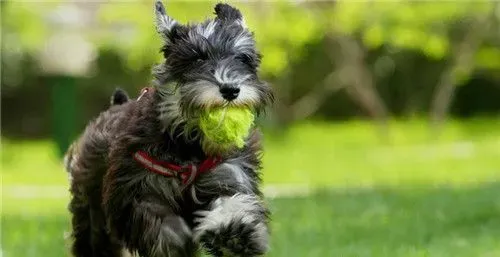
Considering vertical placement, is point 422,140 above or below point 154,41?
below

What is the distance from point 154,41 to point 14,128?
→ 8854mm

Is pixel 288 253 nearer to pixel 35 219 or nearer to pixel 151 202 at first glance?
pixel 151 202

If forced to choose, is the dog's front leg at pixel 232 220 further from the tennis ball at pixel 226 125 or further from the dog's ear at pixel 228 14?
the dog's ear at pixel 228 14

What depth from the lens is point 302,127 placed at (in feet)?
110

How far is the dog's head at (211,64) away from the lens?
18.4ft

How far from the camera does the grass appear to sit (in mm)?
8562

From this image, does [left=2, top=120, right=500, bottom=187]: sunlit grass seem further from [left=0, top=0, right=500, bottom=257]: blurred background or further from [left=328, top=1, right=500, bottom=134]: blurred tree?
[left=328, top=1, right=500, bottom=134]: blurred tree

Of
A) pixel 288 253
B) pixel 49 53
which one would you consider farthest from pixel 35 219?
pixel 49 53

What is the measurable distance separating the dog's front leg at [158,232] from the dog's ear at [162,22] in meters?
0.96

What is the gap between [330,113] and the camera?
34844 mm

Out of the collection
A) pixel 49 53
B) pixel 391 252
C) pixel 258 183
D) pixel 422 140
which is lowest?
pixel 391 252

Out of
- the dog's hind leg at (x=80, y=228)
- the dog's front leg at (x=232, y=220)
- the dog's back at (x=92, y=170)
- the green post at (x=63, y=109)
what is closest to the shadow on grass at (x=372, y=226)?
the dog's hind leg at (x=80, y=228)

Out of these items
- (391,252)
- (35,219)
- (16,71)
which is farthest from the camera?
(16,71)

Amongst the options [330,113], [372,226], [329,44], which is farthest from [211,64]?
[330,113]
